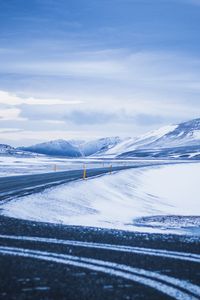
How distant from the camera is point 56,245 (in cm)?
1102

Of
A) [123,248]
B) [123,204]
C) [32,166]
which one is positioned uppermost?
[32,166]

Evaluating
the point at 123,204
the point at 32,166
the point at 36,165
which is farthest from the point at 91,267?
the point at 36,165

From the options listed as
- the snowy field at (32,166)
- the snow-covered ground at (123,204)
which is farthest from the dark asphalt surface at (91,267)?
the snowy field at (32,166)

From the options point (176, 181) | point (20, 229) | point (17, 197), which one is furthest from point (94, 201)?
point (176, 181)

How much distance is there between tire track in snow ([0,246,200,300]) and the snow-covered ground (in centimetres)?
630

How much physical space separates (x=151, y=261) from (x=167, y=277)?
1212 millimetres

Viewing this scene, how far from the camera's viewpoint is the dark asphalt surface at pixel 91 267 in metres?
7.39

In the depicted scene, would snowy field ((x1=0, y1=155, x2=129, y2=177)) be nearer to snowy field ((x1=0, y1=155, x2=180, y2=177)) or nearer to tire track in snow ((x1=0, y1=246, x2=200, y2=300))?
snowy field ((x1=0, y1=155, x2=180, y2=177))

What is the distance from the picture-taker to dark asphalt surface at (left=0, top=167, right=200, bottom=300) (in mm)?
7391

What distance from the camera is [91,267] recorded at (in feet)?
29.5

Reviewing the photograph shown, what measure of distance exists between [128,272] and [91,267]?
0.74m

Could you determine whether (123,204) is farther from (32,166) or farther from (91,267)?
(32,166)

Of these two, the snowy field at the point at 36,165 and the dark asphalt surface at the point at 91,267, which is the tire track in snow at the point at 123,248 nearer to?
the dark asphalt surface at the point at 91,267

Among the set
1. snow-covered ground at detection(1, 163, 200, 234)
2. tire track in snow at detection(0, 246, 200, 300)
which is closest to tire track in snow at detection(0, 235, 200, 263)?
tire track in snow at detection(0, 246, 200, 300)
